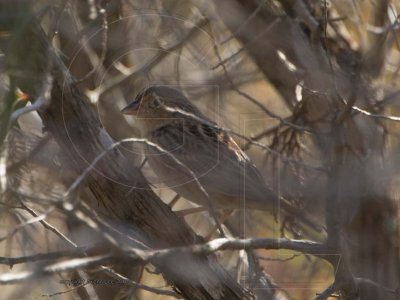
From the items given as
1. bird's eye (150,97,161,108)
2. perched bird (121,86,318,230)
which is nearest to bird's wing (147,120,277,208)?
perched bird (121,86,318,230)

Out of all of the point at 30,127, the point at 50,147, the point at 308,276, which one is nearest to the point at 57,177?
the point at 50,147

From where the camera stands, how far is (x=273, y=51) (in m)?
4.76

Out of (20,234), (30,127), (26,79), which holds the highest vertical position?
(26,79)

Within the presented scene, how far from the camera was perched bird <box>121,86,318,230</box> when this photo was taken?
3.86 metres

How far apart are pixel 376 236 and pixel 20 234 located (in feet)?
6.67

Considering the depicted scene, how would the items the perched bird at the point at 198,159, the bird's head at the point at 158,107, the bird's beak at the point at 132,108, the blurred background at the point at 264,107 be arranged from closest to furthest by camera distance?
the blurred background at the point at 264,107
the perched bird at the point at 198,159
the bird's head at the point at 158,107
the bird's beak at the point at 132,108

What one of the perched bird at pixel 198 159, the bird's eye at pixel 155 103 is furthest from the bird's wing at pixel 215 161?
the bird's eye at pixel 155 103

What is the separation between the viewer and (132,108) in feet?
14.0

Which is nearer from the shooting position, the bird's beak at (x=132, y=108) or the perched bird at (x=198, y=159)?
the perched bird at (x=198, y=159)

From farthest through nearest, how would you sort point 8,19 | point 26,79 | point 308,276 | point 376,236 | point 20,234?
point 376,236 → point 20,234 → point 308,276 → point 26,79 → point 8,19

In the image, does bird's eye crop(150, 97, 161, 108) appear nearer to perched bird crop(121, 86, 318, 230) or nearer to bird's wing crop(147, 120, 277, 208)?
perched bird crop(121, 86, 318, 230)

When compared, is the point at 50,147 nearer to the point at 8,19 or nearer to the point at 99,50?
the point at 99,50

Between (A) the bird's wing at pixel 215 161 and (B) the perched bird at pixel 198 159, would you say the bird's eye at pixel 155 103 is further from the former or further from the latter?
(A) the bird's wing at pixel 215 161

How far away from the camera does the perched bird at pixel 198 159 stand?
3.86 metres
